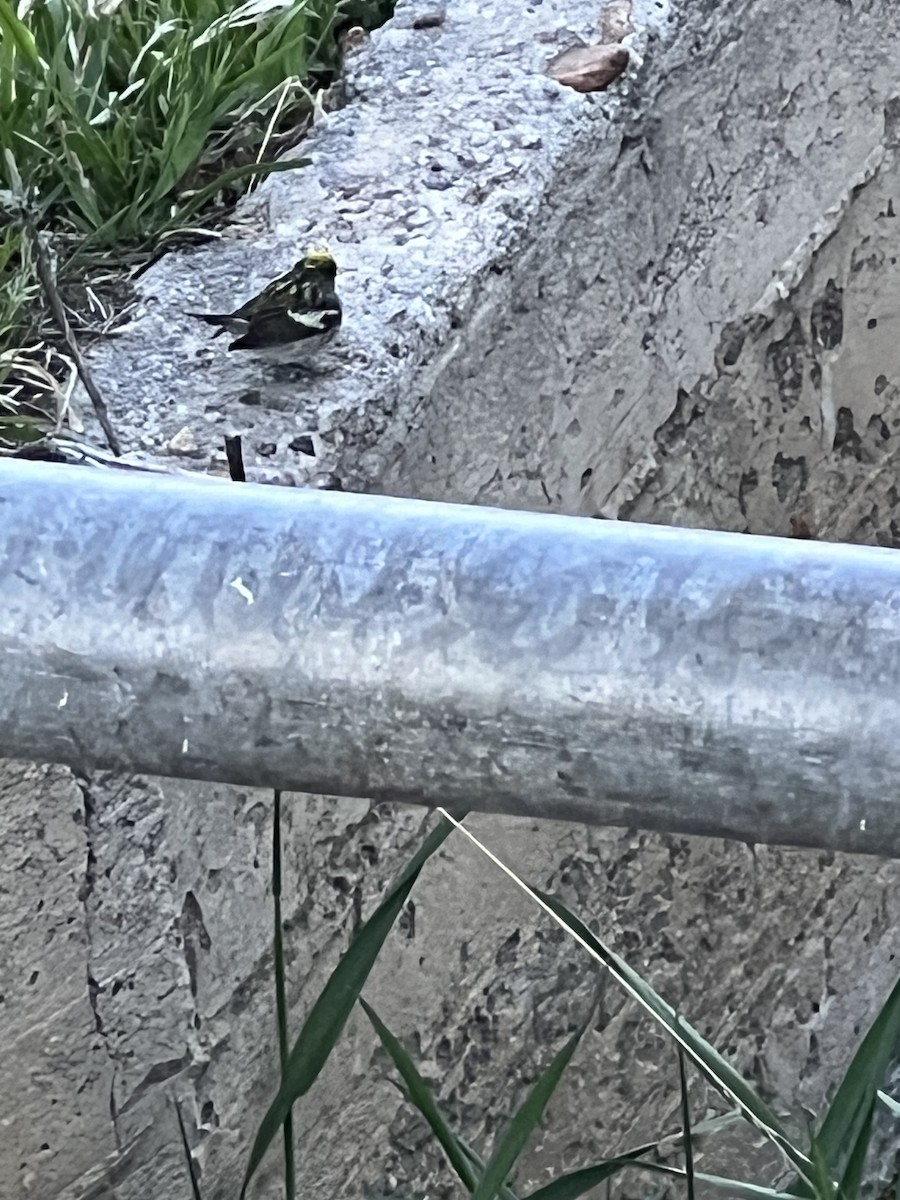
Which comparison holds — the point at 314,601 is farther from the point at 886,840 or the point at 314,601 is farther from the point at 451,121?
the point at 451,121

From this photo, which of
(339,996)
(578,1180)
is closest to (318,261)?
(339,996)

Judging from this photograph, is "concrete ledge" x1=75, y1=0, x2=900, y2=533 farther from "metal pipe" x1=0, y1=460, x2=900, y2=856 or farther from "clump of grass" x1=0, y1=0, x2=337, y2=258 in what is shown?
"metal pipe" x1=0, y1=460, x2=900, y2=856

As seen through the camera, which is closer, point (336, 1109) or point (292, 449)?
point (292, 449)

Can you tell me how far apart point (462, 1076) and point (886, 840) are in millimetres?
1015

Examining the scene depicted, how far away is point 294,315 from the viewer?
3.55 feet

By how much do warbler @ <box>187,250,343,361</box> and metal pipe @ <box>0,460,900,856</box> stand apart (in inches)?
27.9

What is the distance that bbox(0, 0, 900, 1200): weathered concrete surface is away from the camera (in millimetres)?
1007

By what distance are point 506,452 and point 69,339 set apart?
371 mm

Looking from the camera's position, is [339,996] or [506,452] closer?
[339,996]

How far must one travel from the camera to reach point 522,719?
36 cm

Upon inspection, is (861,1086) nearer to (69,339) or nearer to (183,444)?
(183,444)

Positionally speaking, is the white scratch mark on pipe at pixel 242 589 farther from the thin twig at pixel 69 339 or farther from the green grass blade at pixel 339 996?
the thin twig at pixel 69 339

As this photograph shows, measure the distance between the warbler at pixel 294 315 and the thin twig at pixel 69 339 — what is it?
119 mm

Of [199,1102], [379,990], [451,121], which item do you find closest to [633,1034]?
[379,990]
